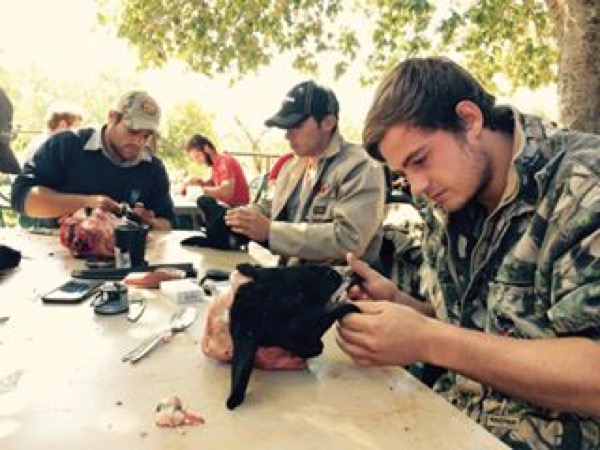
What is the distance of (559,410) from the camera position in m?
1.27

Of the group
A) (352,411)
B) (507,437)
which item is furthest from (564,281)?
(352,411)

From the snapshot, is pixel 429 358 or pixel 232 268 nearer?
pixel 429 358

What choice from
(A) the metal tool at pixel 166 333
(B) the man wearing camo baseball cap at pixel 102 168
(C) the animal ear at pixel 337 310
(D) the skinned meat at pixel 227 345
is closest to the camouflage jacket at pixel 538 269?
(C) the animal ear at pixel 337 310

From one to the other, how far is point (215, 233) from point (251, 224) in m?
0.28

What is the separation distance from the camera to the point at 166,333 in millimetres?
1529

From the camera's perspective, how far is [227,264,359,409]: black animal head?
4.21ft

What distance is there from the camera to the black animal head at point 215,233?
2.86 m

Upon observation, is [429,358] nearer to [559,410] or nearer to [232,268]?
[559,410]

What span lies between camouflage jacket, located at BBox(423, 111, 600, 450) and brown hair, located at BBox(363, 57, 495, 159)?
0.15m

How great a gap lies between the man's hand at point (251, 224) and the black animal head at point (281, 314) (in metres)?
1.33

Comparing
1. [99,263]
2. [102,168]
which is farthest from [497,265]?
[102,168]

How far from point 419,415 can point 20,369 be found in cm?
88

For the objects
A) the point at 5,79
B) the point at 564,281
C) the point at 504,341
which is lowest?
the point at 5,79

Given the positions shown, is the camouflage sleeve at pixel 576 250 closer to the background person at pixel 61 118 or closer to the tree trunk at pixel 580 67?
the tree trunk at pixel 580 67
